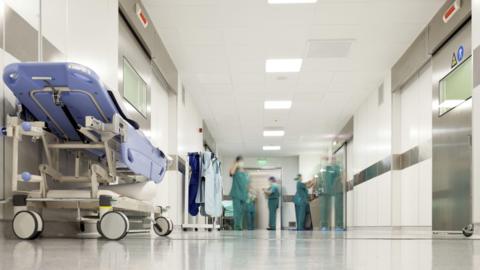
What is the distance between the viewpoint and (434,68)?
6859mm

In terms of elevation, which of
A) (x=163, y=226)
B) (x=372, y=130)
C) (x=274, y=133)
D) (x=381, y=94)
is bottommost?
(x=163, y=226)

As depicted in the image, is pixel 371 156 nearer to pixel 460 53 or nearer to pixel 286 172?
pixel 460 53

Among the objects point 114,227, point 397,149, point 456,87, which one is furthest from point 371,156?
point 114,227

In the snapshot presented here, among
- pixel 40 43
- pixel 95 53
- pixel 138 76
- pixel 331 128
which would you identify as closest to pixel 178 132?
pixel 138 76

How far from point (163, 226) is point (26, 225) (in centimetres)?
162

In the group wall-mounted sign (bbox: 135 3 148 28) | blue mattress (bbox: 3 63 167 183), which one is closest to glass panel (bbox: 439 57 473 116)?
wall-mounted sign (bbox: 135 3 148 28)

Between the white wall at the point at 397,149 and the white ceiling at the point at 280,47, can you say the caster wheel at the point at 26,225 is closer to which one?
the white ceiling at the point at 280,47

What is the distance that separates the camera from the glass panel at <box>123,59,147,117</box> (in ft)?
18.9

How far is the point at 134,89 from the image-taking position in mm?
6125

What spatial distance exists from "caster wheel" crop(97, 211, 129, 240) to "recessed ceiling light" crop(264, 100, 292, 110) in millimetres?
8614

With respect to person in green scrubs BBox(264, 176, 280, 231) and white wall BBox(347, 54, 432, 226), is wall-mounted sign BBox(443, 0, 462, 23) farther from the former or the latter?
person in green scrubs BBox(264, 176, 280, 231)

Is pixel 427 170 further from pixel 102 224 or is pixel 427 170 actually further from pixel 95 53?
pixel 102 224

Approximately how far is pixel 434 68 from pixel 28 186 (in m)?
5.20

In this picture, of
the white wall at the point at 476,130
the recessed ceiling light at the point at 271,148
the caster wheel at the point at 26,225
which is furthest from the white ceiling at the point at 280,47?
the recessed ceiling light at the point at 271,148
